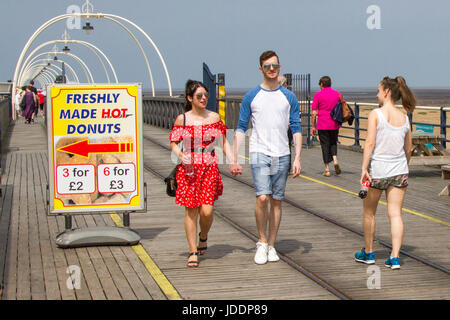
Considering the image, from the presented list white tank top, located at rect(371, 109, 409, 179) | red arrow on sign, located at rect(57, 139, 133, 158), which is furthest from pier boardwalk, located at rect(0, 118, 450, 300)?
red arrow on sign, located at rect(57, 139, 133, 158)

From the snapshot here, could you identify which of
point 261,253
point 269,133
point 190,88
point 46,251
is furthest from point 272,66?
point 46,251

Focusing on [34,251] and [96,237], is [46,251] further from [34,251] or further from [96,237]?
[96,237]

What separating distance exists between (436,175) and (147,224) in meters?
7.25

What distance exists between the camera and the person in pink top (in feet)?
47.8

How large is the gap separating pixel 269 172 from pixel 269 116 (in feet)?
1.72

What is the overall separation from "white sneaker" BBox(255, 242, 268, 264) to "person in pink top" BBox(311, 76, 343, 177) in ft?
23.8

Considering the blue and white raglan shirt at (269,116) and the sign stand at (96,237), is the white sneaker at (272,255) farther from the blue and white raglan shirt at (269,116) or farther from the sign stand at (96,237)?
the sign stand at (96,237)

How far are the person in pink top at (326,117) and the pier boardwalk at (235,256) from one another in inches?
74.3

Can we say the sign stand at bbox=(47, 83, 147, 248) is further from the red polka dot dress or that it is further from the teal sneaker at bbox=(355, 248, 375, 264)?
the teal sneaker at bbox=(355, 248, 375, 264)

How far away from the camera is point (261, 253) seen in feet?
24.6

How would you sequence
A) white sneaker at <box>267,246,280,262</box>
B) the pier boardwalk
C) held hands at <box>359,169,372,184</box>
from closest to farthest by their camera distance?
the pier boardwalk, held hands at <box>359,169,372,184</box>, white sneaker at <box>267,246,280,262</box>
